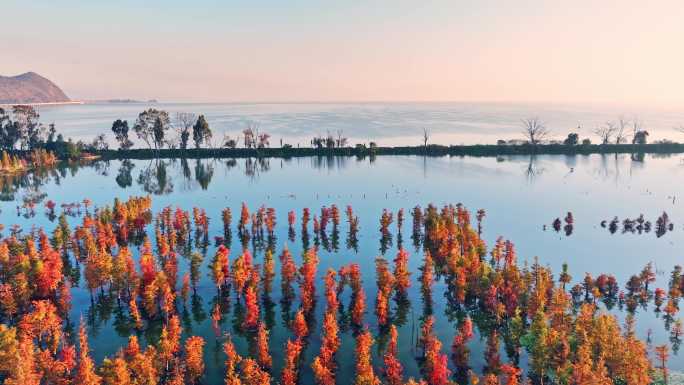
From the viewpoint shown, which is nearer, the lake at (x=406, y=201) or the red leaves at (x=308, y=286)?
the lake at (x=406, y=201)

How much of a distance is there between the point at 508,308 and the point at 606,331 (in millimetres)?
15153

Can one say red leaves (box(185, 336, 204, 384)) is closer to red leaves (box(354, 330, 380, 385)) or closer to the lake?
the lake

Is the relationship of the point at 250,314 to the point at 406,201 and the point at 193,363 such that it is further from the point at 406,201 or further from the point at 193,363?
the point at 406,201

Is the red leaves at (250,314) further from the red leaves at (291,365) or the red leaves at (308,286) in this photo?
the red leaves at (291,365)

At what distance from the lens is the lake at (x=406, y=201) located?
6494cm

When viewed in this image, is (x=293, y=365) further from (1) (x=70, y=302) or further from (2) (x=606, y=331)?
(1) (x=70, y=302)

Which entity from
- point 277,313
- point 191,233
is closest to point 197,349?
point 277,313

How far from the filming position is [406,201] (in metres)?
130

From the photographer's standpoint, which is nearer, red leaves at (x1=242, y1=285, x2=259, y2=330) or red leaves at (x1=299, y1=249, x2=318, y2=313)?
red leaves at (x1=242, y1=285, x2=259, y2=330)

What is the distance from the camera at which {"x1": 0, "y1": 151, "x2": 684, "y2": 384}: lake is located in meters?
64.9

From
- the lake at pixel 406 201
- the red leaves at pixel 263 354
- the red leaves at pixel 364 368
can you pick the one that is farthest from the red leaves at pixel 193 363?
the red leaves at pixel 364 368

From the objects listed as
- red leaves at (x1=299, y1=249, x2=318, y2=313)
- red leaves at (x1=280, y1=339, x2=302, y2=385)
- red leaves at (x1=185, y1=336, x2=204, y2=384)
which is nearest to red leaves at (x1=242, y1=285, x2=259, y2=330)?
red leaves at (x1=299, y1=249, x2=318, y2=313)

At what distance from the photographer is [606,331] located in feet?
163

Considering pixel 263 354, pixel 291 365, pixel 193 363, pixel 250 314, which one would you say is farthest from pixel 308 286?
pixel 193 363
